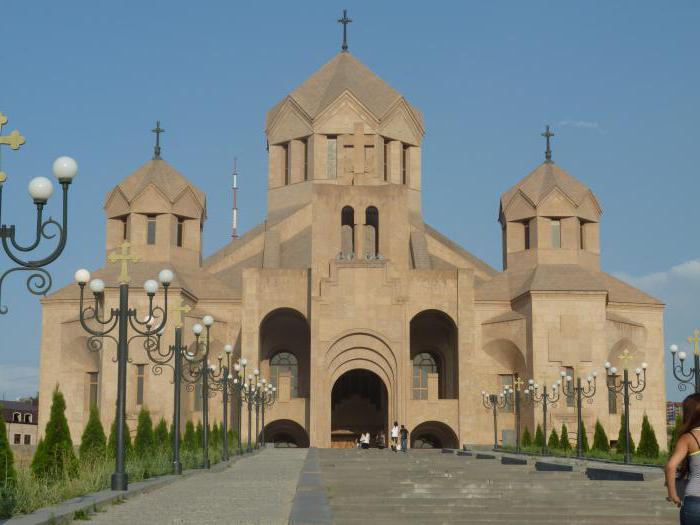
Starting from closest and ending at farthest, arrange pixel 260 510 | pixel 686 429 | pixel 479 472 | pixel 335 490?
pixel 686 429
pixel 260 510
pixel 335 490
pixel 479 472

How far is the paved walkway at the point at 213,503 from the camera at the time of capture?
10008 millimetres

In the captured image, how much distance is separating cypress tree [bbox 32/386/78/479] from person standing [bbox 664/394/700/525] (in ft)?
30.9

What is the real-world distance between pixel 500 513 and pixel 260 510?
2.41 m

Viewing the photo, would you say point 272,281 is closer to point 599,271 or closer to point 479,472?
point 599,271

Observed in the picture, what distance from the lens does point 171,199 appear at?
40.3 metres

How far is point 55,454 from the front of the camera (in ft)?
46.1

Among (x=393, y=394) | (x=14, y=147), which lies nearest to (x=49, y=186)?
(x=14, y=147)

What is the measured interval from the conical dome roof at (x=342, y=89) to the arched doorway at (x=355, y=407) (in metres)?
10.7

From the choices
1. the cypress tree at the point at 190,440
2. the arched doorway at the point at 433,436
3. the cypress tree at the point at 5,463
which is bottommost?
the arched doorway at the point at 433,436

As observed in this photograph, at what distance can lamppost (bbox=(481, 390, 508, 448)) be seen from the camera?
37.3 meters

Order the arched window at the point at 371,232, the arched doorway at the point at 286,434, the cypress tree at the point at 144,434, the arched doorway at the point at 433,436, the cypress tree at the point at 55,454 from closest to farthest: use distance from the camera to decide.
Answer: the cypress tree at the point at 55,454
the cypress tree at the point at 144,434
the arched doorway at the point at 433,436
the arched doorway at the point at 286,434
the arched window at the point at 371,232

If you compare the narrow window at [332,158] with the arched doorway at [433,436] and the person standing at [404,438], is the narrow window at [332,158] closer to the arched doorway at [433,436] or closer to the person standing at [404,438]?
the arched doorway at [433,436]

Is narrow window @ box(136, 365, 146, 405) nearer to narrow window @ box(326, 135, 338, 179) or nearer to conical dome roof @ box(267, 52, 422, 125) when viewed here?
narrow window @ box(326, 135, 338, 179)

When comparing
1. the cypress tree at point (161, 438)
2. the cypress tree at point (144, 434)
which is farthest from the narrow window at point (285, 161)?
the cypress tree at point (144, 434)
